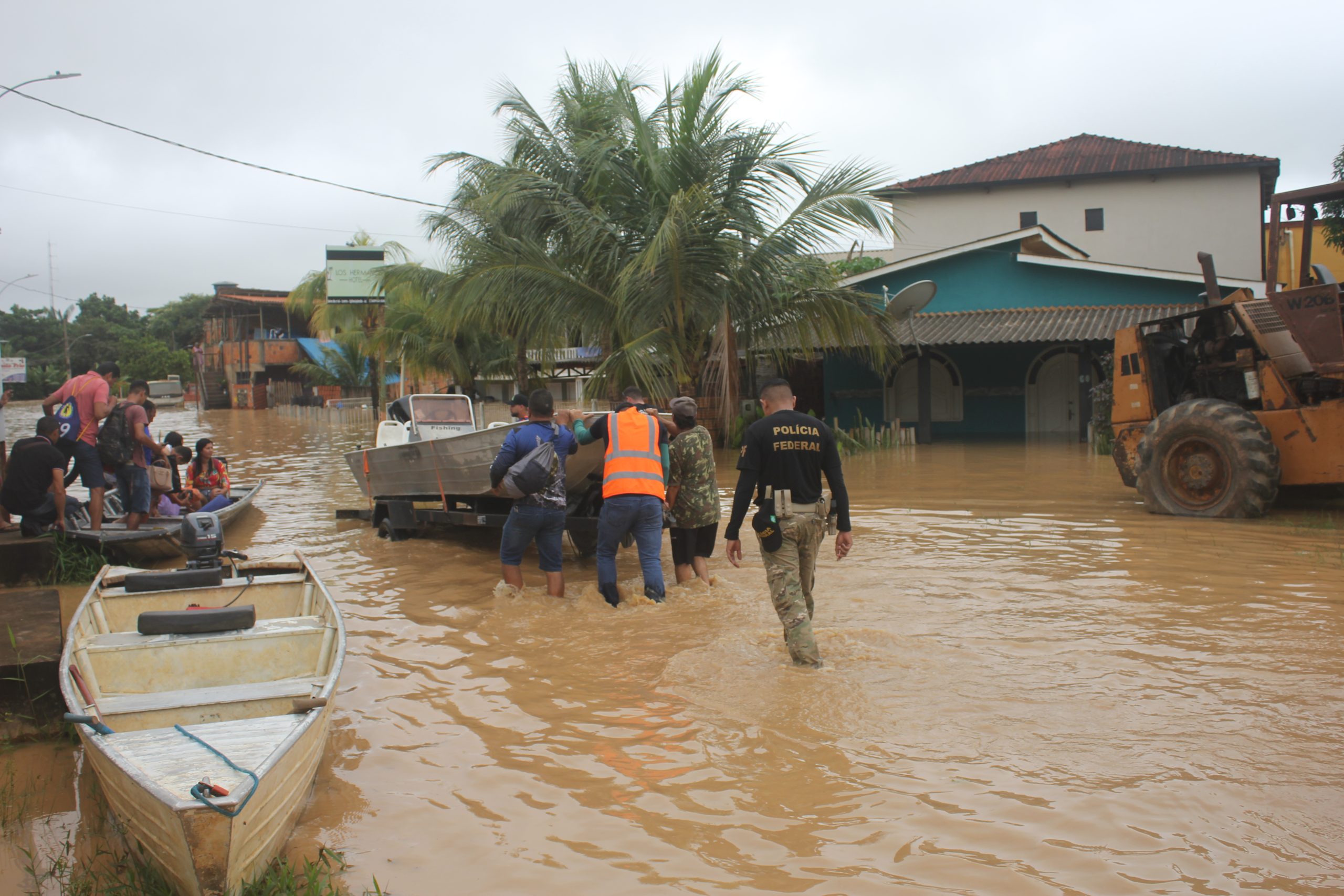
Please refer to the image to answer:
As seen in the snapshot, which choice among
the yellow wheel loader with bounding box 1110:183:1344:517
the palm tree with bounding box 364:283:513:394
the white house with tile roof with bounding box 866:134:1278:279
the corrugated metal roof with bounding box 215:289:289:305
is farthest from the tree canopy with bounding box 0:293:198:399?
the yellow wheel loader with bounding box 1110:183:1344:517

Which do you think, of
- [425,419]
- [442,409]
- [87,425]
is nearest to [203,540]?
[87,425]

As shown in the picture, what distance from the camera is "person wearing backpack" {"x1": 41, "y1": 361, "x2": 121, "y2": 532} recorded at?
9.49 m

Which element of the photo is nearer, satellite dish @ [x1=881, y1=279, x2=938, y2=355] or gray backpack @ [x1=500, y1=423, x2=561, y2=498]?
gray backpack @ [x1=500, y1=423, x2=561, y2=498]

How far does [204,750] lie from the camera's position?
153 inches

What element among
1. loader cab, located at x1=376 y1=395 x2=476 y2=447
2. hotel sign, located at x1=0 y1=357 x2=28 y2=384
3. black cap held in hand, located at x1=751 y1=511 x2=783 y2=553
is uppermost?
hotel sign, located at x1=0 y1=357 x2=28 y2=384

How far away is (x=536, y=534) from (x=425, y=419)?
520 centimetres

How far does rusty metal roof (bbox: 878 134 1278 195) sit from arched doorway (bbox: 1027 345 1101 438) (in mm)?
9019

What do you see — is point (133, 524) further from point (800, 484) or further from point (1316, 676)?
point (1316, 676)

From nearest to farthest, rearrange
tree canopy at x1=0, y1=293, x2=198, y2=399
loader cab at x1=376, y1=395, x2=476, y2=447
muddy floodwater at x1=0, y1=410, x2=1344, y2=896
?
muddy floodwater at x1=0, y1=410, x2=1344, y2=896 < loader cab at x1=376, y1=395, x2=476, y2=447 < tree canopy at x1=0, y1=293, x2=198, y2=399

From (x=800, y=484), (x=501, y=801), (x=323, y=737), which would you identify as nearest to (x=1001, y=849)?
(x=501, y=801)

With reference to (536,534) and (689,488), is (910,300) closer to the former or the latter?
(689,488)

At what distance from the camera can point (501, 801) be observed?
14.0 feet

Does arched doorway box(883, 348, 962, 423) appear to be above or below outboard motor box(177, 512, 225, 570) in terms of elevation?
above

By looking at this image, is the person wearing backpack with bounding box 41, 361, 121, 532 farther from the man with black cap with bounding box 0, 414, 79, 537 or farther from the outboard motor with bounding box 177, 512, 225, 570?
the outboard motor with bounding box 177, 512, 225, 570
